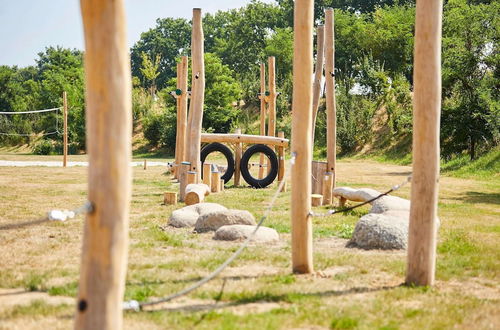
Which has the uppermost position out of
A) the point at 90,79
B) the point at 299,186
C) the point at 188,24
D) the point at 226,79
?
the point at 188,24

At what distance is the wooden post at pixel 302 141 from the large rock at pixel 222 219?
283 cm

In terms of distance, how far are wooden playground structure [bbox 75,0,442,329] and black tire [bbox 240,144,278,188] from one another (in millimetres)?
5445

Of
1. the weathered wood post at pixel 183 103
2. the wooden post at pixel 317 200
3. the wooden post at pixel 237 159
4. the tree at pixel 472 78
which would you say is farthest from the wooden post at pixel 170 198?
the tree at pixel 472 78

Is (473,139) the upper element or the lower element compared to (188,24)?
lower

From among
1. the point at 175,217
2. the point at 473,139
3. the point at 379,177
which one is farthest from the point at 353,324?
the point at 473,139

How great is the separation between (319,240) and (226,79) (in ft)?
118

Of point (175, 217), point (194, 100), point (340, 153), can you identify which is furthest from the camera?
point (340, 153)

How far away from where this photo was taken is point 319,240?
9.14m

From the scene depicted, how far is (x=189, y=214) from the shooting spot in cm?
1041

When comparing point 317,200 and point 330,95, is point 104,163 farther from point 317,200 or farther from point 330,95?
point 330,95

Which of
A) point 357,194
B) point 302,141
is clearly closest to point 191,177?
point 357,194

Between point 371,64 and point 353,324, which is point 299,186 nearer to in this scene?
point 353,324

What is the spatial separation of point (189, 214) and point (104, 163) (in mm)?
6849

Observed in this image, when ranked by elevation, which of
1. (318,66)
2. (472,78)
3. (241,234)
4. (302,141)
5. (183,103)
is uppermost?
(472,78)
